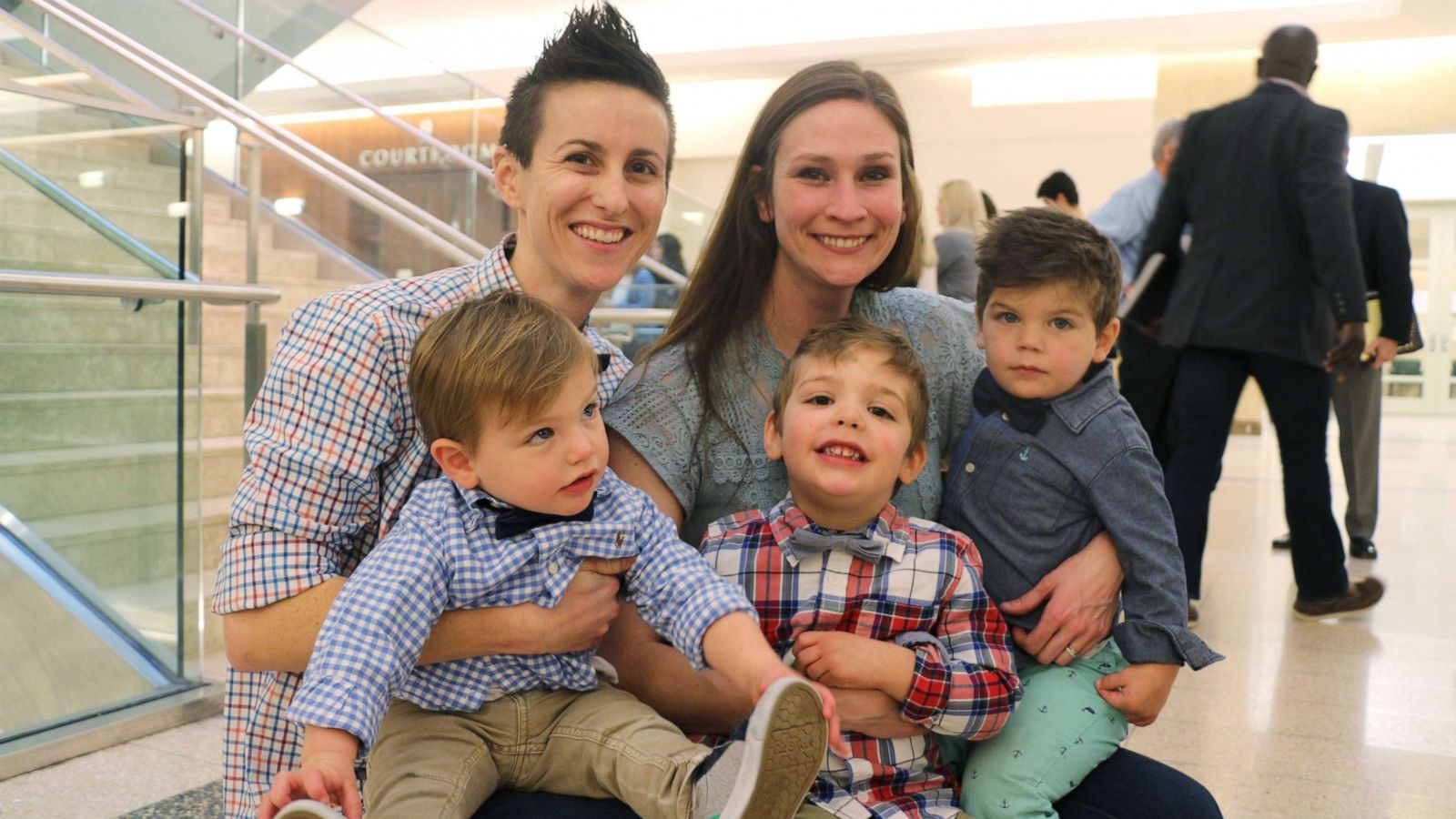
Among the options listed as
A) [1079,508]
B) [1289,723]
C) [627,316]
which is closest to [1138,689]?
[1079,508]

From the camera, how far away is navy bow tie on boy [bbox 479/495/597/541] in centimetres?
129

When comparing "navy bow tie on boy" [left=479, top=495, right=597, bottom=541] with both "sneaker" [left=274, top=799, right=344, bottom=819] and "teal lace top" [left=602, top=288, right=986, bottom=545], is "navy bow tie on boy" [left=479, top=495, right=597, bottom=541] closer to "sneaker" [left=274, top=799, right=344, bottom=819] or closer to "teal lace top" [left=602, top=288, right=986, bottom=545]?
"teal lace top" [left=602, top=288, right=986, bottom=545]

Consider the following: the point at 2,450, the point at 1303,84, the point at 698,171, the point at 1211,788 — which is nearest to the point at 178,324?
the point at 2,450

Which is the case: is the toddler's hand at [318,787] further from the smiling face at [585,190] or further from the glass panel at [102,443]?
the glass panel at [102,443]

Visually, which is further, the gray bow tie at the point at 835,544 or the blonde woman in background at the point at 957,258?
the blonde woman in background at the point at 957,258

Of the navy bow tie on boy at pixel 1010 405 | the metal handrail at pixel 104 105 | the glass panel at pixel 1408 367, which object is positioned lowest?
the glass panel at pixel 1408 367

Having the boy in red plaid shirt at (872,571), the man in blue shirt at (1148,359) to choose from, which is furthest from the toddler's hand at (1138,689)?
the man in blue shirt at (1148,359)

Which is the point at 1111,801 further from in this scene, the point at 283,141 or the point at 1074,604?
the point at 283,141

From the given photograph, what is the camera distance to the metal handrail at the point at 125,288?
2445mm

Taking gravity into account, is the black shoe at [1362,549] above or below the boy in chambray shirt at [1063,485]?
below

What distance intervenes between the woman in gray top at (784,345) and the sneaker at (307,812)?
1.65 ft

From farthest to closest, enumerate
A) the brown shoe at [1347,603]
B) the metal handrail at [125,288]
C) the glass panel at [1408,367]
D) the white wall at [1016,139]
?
the glass panel at [1408,367], the white wall at [1016,139], the brown shoe at [1347,603], the metal handrail at [125,288]

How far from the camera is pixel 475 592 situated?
1264mm

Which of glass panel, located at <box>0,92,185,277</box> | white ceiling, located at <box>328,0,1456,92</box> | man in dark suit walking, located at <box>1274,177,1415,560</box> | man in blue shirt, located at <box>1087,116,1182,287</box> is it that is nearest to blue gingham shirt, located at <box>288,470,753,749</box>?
glass panel, located at <box>0,92,185,277</box>
